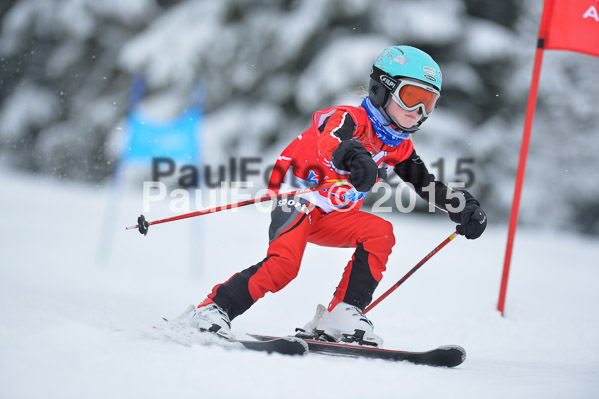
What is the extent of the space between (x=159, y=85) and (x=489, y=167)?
226 inches

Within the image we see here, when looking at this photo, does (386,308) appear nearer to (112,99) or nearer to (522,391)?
(522,391)

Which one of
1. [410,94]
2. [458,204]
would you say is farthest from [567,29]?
[410,94]

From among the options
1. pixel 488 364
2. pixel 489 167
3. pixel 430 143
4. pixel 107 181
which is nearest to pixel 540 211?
pixel 489 167

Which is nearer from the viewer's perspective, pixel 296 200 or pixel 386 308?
pixel 296 200

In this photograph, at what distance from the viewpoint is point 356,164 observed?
2.46 metres

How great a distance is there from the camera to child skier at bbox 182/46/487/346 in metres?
2.57

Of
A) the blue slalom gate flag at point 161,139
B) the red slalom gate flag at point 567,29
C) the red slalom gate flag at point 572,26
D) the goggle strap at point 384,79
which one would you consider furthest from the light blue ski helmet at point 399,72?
the blue slalom gate flag at point 161,139

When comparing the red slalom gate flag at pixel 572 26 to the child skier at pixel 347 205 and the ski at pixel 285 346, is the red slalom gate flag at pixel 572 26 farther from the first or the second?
the ski at pixel 285 346

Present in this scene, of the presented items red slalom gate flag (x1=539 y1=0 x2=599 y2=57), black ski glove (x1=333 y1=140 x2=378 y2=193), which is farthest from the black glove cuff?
red slalom gate flag (x1=539 y1=0 x2=599 y2=57)

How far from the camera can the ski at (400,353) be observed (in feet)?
7.83

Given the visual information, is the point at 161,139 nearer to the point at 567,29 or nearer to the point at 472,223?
Result: the point at 567,29

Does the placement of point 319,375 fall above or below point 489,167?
below

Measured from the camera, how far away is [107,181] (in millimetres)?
11055

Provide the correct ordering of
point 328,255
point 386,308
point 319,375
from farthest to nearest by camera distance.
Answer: point 328,255 < point 386,308 < point 319,375
